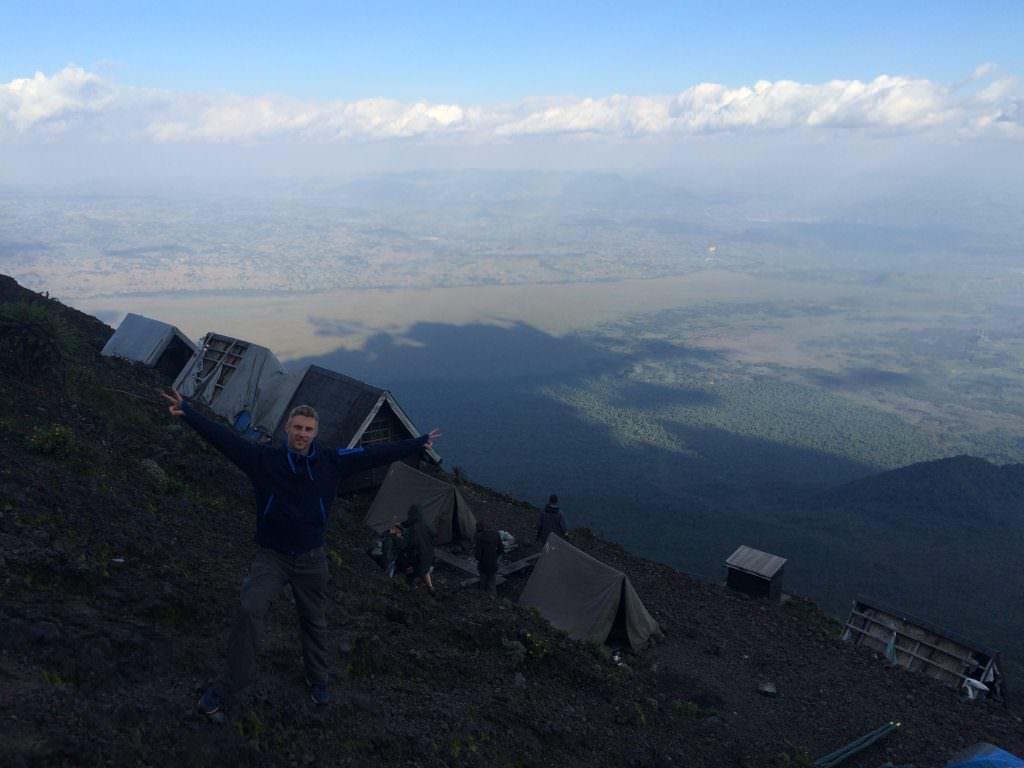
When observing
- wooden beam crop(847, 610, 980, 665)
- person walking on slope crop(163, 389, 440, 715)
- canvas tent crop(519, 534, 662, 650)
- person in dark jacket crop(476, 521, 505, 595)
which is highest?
person walking on slope crop(163, 389, 440, 715)

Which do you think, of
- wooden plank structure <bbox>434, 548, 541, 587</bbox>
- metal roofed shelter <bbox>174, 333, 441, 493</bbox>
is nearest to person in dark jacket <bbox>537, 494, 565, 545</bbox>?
wooden plank structure <bbox>434, 548, 541, 587</bbox>

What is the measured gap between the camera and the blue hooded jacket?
619 cm

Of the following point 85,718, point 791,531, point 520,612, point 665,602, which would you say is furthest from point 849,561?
point 85,718

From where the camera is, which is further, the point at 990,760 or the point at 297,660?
the point at 990,760

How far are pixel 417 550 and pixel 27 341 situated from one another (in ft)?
35.7

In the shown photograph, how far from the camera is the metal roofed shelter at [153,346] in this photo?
27.7m

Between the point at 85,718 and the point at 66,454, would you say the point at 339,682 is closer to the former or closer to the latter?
the point at 85,718

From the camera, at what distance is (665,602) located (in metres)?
19.2

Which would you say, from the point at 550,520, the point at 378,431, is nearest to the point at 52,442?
the point at 378,431

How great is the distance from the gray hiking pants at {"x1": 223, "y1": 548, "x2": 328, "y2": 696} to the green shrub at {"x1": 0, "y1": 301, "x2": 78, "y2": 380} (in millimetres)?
14179

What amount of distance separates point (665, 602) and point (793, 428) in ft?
255

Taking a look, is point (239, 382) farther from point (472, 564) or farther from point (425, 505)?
point (472, 564)

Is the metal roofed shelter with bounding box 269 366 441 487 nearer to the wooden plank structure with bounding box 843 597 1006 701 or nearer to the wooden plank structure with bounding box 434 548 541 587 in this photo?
the wooden plank structure with bounding box 434 548 541 587

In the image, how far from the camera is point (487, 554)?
15.8m
